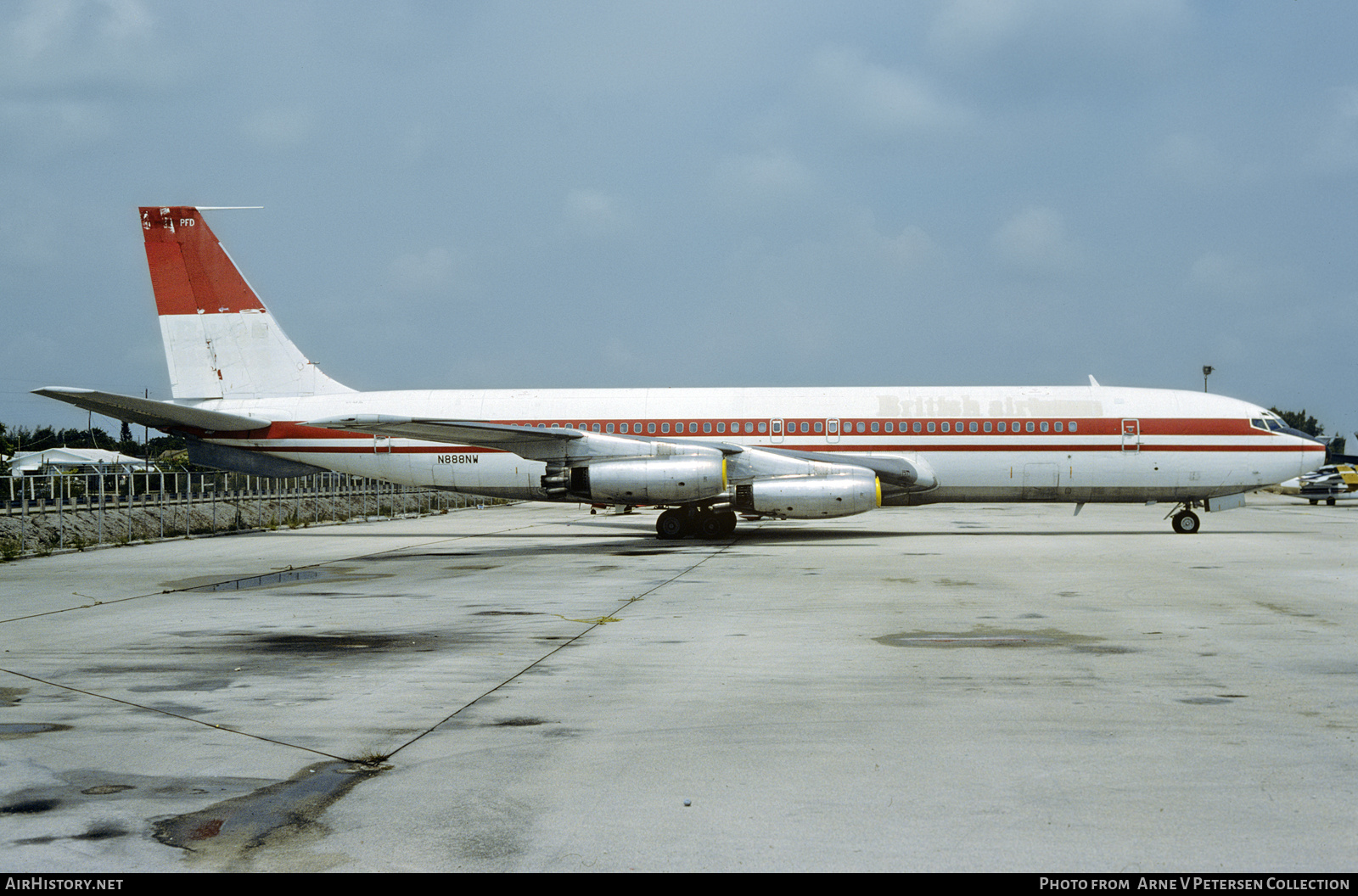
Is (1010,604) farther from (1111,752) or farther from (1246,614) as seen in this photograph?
(1111,752)

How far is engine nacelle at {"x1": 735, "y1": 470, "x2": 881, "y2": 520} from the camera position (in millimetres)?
23172

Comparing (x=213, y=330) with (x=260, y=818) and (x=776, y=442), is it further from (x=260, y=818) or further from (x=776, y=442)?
(x=260, y=818)

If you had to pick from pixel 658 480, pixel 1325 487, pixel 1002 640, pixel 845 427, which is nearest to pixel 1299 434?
pixel 845 427

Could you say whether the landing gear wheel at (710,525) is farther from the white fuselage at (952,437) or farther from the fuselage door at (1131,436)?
the fuselage door at (1131,436)

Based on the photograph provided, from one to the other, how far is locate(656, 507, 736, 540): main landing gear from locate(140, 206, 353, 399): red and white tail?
9434mm

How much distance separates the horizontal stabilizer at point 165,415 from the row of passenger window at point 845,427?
24.9 feet

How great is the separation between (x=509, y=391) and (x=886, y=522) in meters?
13.0

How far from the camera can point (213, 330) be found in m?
27.8

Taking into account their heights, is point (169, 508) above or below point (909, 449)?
below

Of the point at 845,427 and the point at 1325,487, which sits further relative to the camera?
the point at 1325,487

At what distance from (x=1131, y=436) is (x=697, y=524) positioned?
34.7 feet

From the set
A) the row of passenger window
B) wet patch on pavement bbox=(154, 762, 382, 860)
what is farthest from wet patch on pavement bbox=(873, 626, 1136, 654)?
the row of passenger window

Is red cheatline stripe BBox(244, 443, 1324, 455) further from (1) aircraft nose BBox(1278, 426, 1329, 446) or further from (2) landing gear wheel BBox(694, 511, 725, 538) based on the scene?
(2) landing gear wheel BBox(694, 511, 725, 538)
